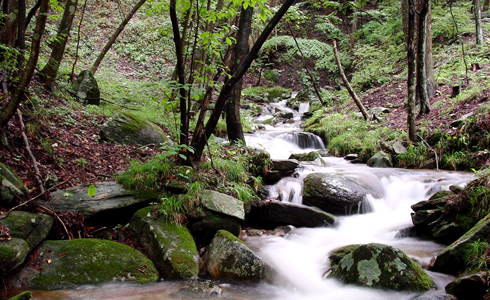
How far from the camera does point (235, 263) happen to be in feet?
13.3

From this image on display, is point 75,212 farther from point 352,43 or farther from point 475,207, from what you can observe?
point 352,43

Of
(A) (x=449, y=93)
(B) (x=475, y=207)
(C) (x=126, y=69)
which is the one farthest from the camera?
(C) (x=126, y=69)

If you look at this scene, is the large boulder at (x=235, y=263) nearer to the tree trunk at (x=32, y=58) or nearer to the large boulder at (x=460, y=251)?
the large boulder at (x=460, y=251)

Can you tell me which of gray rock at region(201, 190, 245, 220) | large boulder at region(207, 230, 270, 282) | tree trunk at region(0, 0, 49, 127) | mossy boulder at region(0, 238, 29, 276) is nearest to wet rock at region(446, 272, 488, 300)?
large boulder at region(207, 230, 270, 282)

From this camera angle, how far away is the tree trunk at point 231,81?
412cm

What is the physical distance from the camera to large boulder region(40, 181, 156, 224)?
13.9 ft

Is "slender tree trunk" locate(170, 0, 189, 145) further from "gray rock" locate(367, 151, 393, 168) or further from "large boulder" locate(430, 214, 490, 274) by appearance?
"gray rock" locate(367, 151, 393, 168)

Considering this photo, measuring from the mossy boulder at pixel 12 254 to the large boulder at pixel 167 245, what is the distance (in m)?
1.38

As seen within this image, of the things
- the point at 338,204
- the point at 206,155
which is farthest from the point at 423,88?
Answer: the point at 206,155

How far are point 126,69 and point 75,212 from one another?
43.1ft

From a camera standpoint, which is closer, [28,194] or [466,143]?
[28,194]

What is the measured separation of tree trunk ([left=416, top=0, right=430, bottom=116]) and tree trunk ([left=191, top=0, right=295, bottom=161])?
579cm

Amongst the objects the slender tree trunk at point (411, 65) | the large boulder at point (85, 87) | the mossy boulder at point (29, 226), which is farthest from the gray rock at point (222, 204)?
the large boulder at point (85, 87)

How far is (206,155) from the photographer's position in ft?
21.4
